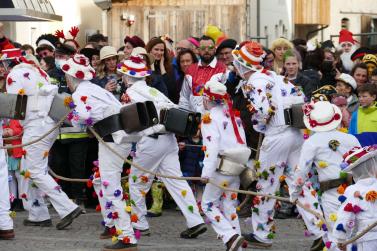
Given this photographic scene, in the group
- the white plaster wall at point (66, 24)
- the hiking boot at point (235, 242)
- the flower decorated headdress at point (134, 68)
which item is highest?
the white plaster wall at point (66, 24)

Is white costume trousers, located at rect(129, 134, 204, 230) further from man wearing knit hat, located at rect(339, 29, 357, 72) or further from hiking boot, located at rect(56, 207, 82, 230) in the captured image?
man wearing knit hat, located at rect(339, 29, 357, 72)

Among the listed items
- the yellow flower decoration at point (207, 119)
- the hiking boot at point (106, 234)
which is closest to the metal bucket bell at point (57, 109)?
the hiking boot at point (106, 234)

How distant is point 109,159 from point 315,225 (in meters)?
2.21

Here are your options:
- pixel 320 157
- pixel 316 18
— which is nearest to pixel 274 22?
pixel 316 18

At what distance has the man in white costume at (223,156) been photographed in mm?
12789

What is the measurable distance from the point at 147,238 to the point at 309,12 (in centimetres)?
2416

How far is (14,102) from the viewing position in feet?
46.1

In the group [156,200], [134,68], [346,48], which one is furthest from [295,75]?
[346,48]

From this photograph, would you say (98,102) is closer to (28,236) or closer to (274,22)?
(28,236)

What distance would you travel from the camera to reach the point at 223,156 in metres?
12.9

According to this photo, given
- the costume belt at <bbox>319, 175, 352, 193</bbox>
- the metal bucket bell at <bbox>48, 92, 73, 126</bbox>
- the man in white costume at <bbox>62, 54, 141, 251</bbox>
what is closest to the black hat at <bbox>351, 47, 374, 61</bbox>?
the metal bucket bell at <bbox>48, 92, 73, 126</bbox>

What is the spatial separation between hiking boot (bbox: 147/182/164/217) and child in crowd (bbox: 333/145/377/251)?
574 centimetres

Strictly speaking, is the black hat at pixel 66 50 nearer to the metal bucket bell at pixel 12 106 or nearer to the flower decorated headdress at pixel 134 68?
the metal bucket bell at pixel 12 106

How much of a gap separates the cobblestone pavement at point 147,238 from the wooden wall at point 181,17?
11784 millimetres
